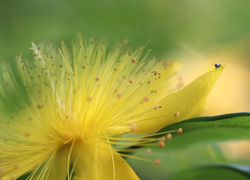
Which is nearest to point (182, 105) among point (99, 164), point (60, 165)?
point (99, 164)

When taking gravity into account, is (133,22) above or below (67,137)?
above

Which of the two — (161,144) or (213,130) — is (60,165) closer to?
(161,144)

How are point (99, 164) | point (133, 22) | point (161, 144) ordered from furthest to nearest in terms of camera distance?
point (133, 22)
point (99, 164)
point (161, 144)

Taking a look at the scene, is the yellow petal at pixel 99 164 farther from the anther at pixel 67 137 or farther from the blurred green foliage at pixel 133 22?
the blurred green foliage at pixel 133 22

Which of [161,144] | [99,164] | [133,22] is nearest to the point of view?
[161,144]

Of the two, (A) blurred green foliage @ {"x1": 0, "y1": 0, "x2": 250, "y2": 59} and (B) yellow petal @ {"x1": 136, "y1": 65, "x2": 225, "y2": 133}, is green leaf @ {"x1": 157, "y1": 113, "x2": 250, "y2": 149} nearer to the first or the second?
(B) yellow petal @ {"x1": 136, "y1": 65, "x2": 225, "y2": 133}

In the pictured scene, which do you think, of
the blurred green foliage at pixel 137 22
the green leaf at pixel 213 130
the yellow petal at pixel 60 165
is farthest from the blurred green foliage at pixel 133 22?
the green leaf at pixel 213 130

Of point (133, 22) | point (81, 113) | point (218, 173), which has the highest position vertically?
point (133, 22)

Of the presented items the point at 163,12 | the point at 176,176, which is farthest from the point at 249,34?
the point at 176,176
